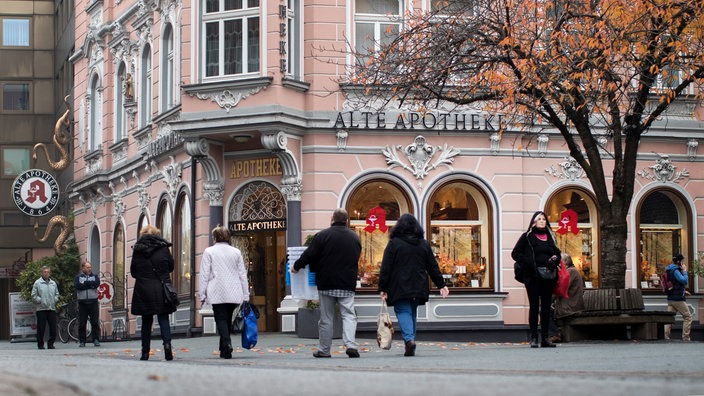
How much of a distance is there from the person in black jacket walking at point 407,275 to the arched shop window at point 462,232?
11.4 metres

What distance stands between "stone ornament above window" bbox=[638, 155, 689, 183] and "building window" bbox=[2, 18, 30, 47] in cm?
3282

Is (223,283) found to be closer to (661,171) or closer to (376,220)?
(376,220)

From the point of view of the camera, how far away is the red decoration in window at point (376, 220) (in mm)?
29812

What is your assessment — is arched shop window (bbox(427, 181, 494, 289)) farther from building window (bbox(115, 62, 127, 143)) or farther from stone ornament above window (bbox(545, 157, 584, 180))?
building window (bbox(115, 62, 127, 143))

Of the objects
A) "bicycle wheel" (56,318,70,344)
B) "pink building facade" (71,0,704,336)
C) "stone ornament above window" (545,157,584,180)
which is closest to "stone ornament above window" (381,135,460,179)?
"pink building facade" (71,0,704,336)

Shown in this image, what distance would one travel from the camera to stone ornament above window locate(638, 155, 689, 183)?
31.4m

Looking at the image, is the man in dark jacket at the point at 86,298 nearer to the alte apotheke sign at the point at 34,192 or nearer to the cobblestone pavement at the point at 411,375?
the cobblestone pavement at the point at 411,375

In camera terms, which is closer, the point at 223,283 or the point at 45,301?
the point at 223,283

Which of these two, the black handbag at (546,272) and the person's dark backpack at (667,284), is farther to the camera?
the person's dark backpack at (667,284)

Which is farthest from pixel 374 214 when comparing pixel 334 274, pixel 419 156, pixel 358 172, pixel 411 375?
pixel 411 375

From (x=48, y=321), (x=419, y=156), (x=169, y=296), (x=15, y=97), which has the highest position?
(x=15, y=97)

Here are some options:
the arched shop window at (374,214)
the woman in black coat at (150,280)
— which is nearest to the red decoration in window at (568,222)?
the arched shop window at (374,214)

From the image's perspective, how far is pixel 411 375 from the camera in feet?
41.5

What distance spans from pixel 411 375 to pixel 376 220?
56.6 feet
